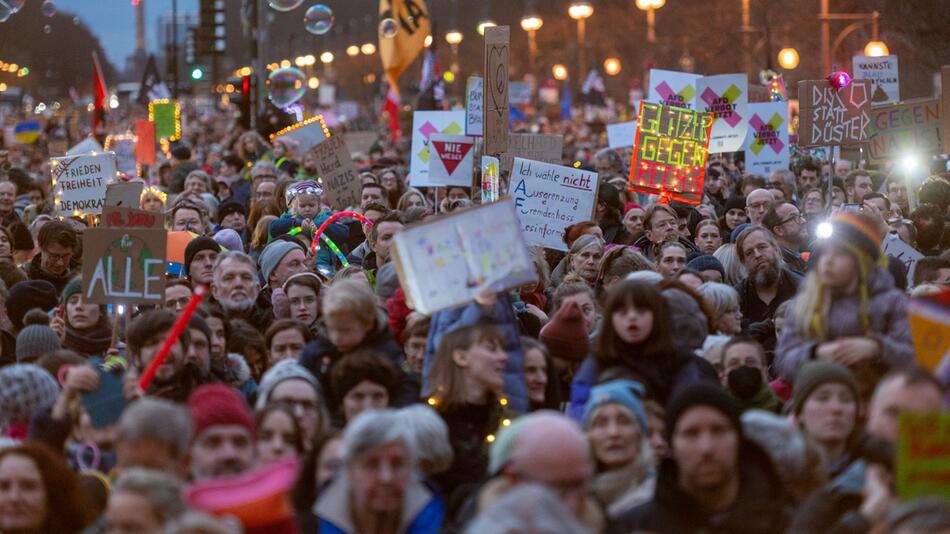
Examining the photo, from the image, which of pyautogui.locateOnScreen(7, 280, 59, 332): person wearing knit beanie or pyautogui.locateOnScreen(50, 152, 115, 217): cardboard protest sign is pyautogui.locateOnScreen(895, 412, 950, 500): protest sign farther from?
pyautogui.locateOnScreen(50, 152, 115, 217): cardboard protest sign

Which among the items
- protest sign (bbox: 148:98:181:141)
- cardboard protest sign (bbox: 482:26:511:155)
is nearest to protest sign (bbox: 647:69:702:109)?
cardboard protest sign (bbox: 482:26:511:155)

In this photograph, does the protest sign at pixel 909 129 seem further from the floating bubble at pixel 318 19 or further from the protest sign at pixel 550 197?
the floating bubble at pixel 318 19

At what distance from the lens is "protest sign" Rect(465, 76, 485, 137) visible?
54.4ft

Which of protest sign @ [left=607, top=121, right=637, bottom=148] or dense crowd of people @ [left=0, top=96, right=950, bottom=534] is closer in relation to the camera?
dense crowd of people @ [left=0, top=96, right=950, bottom=534]

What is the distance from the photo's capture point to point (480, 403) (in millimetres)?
7383

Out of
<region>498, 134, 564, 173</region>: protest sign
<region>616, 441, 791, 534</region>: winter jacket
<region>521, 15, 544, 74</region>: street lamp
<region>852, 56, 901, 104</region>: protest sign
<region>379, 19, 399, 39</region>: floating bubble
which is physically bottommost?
<region>616, 441, 791, 534</region>: winter jacket

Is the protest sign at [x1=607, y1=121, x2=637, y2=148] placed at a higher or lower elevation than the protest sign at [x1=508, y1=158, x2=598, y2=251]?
higher

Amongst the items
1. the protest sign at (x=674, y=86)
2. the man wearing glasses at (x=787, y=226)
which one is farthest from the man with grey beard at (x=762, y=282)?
the protest sign at (x=674, y=86)

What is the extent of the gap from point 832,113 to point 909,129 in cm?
171

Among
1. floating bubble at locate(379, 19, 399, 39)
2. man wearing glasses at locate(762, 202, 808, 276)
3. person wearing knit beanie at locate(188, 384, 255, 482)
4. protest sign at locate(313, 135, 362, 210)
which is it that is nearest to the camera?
person wearing knit beanie at locate(188, 384, 255, 482)

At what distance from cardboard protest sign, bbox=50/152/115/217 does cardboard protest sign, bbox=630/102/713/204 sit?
419 cm

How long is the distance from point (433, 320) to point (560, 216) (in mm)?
4798

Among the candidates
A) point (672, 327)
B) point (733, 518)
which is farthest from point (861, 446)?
point (672, 327)

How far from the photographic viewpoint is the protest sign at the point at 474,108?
54.4ft
